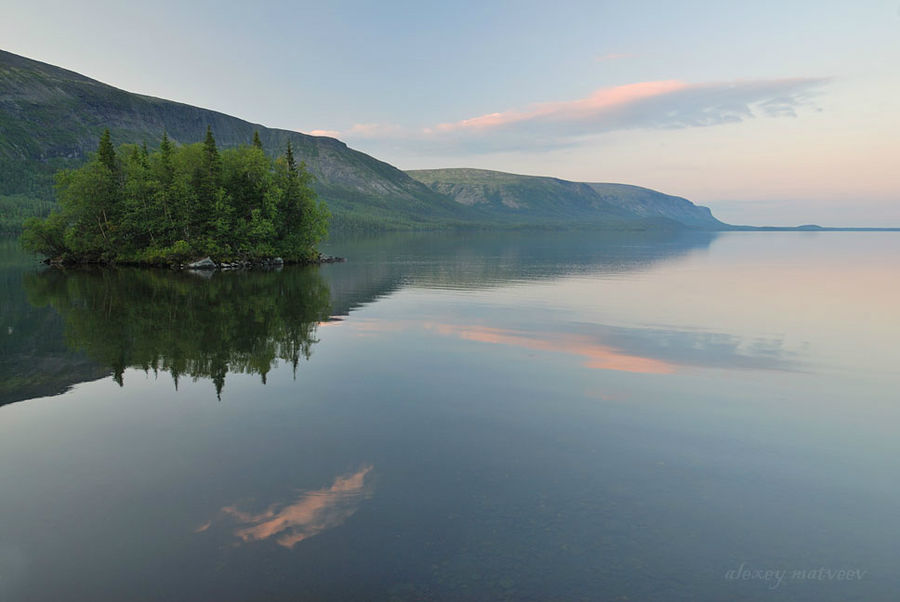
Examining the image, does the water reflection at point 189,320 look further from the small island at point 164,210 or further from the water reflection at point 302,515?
the small island at point 164,210

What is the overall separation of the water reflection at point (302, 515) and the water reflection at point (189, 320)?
11564 millimetres

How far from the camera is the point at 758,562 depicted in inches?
418

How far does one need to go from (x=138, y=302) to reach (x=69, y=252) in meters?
64.3

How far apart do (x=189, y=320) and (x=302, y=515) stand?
101ft

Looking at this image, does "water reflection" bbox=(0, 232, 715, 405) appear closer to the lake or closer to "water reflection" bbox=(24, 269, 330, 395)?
"water reflection" bbox=(24, 269, 330, 395)

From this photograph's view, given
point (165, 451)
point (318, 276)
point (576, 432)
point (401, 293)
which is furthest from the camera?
point (318, 276)

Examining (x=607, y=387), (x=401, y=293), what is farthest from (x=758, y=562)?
(x=401, y=293)

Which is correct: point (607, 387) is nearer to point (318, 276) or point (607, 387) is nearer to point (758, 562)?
point (758, 562)

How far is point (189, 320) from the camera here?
37.9m

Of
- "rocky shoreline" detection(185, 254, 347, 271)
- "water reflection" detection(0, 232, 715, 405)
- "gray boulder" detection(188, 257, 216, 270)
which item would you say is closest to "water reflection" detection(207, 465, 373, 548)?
"water reflection" detection(0, 232, 715, 405)

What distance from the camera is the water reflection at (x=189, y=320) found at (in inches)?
1059

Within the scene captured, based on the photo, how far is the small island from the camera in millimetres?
92750

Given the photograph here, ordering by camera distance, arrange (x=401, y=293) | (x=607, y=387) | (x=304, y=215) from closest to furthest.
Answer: (x=607, y=387) < (x=401, y=293) < (x=304, y=215)

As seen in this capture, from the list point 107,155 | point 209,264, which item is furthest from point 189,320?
point 107,155
